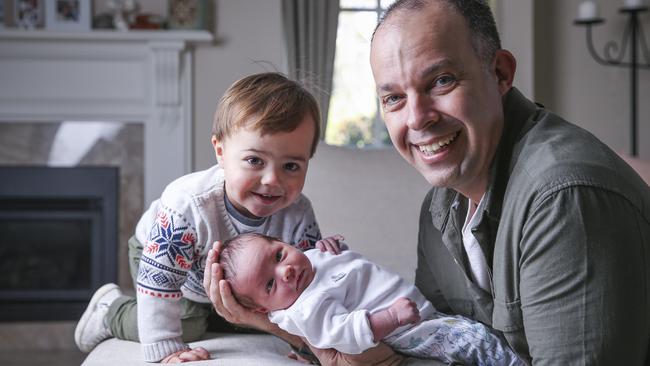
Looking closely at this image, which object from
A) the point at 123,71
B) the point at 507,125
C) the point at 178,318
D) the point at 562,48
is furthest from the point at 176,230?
the point at 562,48

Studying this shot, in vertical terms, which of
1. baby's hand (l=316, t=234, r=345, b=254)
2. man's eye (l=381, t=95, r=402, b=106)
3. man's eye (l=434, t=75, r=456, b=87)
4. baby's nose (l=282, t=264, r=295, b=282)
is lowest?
baby's nose (l=282, t=264, r=295, b=282)

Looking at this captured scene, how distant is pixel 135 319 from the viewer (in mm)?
1823

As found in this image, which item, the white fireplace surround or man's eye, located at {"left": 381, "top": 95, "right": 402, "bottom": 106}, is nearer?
man's eye, located at {"left": 381, "top": 95, "right": 402, "bottom": 106}

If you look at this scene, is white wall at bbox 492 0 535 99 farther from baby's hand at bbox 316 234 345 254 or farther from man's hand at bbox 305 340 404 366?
man's hand at bbox 305 340 404 366

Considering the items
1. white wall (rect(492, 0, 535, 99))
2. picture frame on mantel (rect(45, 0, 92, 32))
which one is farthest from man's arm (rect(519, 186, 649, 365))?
picture frame on mantel (rect(45, 0, 92, 32))

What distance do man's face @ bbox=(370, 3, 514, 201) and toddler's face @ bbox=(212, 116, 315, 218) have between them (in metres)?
0.37

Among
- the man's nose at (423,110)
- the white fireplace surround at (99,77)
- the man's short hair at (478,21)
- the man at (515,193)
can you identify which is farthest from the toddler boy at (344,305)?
the white fireplace surround at (99,77)

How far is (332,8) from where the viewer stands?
13.4 ft

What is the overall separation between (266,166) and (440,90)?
0.52 metres

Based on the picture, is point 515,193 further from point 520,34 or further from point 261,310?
point 520,34

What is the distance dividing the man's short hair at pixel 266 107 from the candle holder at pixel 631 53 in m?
2.88

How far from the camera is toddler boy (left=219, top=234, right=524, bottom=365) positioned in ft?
4.59

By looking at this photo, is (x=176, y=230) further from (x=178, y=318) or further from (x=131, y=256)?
(x=131, y=256)

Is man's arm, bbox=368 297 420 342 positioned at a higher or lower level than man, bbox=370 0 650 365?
lower
